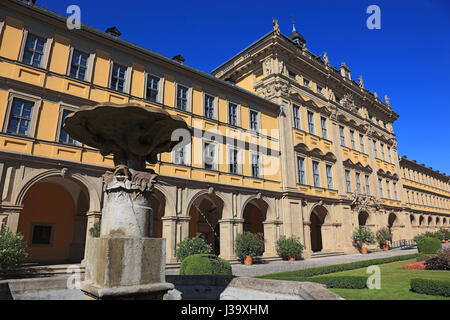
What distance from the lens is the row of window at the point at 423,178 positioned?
139ft

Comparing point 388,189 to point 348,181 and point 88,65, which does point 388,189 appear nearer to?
point 348,181

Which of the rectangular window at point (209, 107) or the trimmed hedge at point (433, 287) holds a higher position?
the rectangular window at point (209, 107)

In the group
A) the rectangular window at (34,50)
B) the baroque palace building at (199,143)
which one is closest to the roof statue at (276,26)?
the baroque palace building at (199,143)

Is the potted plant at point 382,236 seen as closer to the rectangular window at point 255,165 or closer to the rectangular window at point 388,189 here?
the rectangular window at point 388,189

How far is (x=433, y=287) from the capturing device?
709 centimetres

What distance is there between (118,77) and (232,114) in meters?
7.68

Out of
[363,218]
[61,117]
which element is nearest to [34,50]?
[61,117]

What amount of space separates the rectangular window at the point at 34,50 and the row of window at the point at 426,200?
42.0 metres

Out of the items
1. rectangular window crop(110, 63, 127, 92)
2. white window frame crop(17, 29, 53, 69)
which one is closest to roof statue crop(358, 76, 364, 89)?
rectangular window crop(110, 63, 127, 92)

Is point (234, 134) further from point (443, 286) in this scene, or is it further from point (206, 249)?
point (443, 286)

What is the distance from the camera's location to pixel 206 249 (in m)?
14.0

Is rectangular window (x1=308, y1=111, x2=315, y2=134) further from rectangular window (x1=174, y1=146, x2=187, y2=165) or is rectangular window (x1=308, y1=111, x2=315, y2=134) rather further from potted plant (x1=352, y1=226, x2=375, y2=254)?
rectangular window (x1=174, y1=146, x2=187, y2=165)

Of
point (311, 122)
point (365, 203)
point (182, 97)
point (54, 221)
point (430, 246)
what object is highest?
point (311, 122)

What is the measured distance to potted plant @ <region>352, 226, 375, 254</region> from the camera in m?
24.5
